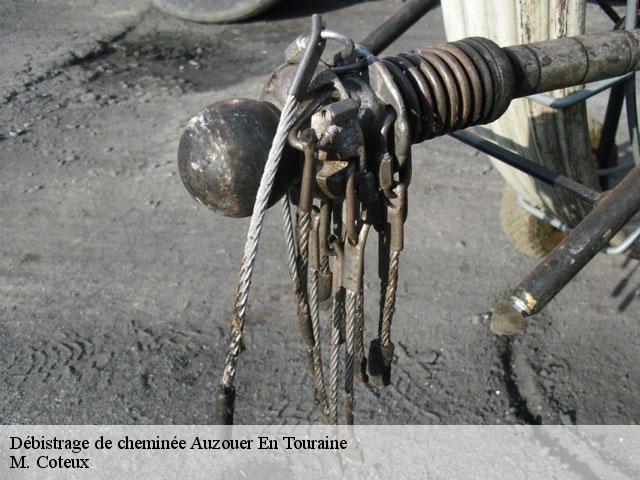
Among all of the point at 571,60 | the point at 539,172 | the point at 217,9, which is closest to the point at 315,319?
the point at 571,60

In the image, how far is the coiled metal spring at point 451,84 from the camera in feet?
3.66

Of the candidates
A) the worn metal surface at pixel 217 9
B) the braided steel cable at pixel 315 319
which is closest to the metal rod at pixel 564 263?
the braided steel cable at pixel 315 319

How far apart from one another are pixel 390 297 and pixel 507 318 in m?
0.18

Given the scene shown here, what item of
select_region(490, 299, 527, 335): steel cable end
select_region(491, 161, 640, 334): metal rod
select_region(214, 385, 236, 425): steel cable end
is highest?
select_region(491, 161, 640, 334): metal rod

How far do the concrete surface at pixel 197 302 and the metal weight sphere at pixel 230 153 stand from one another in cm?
132

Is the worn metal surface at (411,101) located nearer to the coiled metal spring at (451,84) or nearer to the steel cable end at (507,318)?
the coiled metal spring at (451,84)

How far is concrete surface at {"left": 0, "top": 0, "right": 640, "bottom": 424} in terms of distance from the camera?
2275 millimetres

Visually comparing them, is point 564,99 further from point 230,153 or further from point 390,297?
point 230,153

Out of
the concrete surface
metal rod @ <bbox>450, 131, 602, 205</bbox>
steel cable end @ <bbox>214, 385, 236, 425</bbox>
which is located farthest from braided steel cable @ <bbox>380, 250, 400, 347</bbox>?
the concrete surface

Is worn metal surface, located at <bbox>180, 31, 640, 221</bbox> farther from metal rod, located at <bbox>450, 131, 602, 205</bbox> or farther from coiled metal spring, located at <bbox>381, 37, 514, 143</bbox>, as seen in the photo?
metal rod, located at <bbox>450, 131, 602, 205</bbox>

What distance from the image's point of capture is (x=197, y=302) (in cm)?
266

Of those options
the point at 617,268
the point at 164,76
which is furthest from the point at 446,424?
the point at 164,76

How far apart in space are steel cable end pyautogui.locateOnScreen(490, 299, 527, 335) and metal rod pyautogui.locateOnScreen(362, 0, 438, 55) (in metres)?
1.02

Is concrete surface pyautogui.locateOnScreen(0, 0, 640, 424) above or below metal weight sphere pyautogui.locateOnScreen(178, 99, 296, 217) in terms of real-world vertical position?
below
